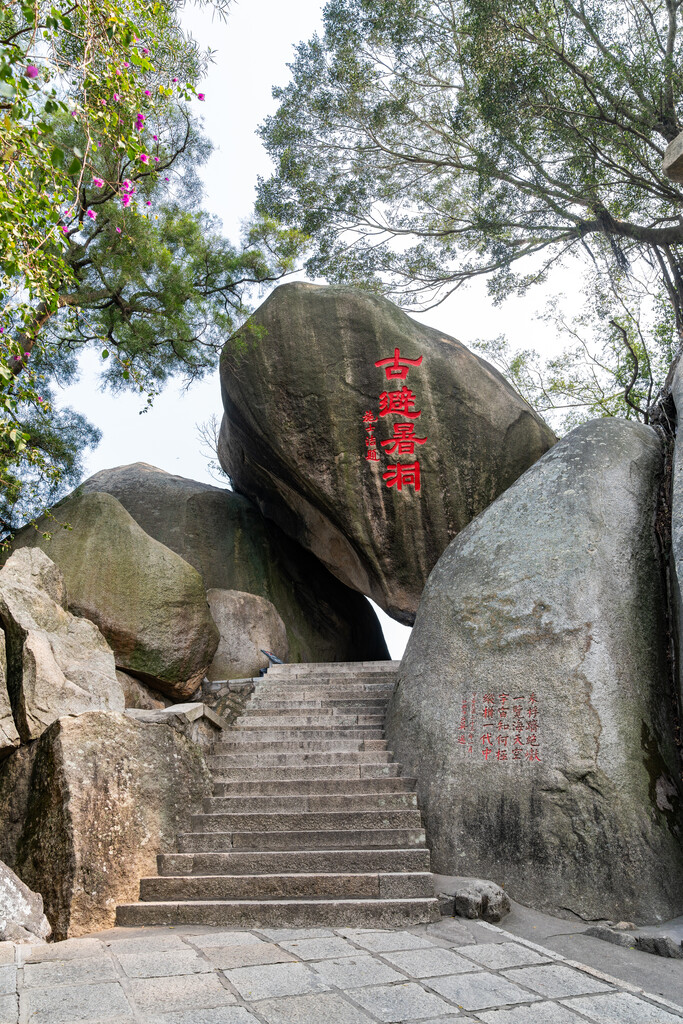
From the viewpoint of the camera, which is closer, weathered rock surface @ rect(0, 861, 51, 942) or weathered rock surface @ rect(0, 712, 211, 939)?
weathered rock surface @ rect(0, 861, 51, 942)

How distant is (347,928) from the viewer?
458 cm

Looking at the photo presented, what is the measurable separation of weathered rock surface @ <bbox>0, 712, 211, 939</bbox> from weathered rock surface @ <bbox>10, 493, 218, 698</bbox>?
2.82 metres

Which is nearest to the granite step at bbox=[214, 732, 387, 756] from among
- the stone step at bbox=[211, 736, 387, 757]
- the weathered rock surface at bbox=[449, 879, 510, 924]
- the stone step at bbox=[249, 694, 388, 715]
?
the stone step at bbox=[211, 736, 387, 757]

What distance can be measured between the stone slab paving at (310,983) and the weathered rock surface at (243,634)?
17.5ft

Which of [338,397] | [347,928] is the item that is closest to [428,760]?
[347,928]

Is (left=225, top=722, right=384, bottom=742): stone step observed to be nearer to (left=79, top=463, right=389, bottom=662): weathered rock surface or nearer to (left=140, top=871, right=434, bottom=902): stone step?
(left=140, top=871, right=434, bottom=902): stone step

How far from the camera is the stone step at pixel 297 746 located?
6852mm

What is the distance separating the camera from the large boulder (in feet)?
17.1

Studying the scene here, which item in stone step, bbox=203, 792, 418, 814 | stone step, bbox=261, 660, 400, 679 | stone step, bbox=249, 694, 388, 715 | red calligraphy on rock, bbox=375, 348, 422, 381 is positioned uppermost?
red calligraphy on rock, bbox=375, 348, 422, 381

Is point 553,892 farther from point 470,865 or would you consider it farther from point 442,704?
point 442,704

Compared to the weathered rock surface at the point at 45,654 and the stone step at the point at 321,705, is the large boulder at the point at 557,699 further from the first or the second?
the weathered rock surface at the point at 45,654

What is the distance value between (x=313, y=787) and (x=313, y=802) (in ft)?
0.78

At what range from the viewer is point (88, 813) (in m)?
4.88

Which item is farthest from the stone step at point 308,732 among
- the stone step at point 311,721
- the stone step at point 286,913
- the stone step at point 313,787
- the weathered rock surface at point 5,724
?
the stone step at point 286,913
